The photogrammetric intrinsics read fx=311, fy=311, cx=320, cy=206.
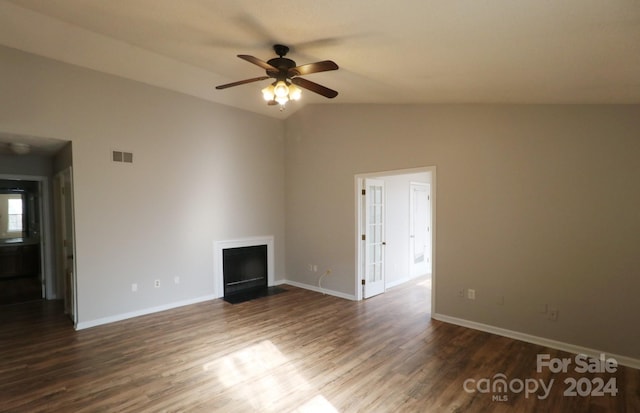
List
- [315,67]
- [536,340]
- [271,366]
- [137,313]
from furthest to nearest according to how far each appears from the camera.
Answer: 1. [137,313]
2. [536,340]
3. [271,366]
4. [315,67]

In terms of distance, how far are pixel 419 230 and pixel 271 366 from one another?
4.97 meters

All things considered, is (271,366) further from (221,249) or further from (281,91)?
(221,249)

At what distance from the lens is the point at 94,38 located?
11.9 feet

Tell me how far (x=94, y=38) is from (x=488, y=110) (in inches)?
190

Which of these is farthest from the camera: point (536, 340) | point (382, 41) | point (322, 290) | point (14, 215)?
point (14, 215)

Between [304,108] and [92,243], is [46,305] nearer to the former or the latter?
[92,243]

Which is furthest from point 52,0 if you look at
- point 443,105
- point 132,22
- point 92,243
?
point 443,105

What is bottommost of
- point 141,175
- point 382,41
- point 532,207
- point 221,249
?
point 221,249

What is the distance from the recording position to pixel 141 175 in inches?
182

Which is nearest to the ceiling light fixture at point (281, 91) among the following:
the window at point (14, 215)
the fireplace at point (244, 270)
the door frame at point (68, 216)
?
the door frame at point (68, 216)

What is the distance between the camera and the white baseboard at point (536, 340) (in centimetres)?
312

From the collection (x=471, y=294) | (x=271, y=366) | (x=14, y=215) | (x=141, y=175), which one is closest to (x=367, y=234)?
(x=471, y=294)

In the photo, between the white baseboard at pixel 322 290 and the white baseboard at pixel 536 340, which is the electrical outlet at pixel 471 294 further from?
the white baseboard at pixel 322 290

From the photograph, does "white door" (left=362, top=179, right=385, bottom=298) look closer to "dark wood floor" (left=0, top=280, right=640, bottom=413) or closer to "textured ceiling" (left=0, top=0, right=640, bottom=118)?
"dark wood floor" (left=0, top=280, right=640, bottom=413)
